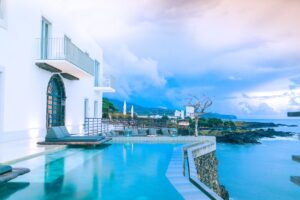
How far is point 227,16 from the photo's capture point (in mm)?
15211

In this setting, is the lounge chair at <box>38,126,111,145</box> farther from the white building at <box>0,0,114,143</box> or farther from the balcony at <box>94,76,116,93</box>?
the balcony at <box>94,76,116,93</box>

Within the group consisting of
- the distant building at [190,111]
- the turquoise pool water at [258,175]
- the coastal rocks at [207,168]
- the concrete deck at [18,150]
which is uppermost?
the distant building at [190,111]

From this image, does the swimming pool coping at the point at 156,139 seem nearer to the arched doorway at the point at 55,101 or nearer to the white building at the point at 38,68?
the arched doorway at the point at 55,101

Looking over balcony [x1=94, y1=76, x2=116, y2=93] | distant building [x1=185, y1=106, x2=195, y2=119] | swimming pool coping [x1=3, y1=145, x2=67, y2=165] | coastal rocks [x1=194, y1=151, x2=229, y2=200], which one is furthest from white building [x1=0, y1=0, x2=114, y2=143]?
coastal rocks [x1=194, y1=151, x2=229, y2=200]

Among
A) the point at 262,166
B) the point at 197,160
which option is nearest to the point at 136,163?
the point at 197,160

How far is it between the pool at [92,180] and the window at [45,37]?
5156 mm

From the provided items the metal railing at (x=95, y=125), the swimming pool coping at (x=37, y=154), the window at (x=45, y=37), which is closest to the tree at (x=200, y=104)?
the metal railing at (x=95, y=125)

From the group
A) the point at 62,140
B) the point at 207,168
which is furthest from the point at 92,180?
the point at 207,168

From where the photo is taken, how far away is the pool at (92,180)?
14.9ft

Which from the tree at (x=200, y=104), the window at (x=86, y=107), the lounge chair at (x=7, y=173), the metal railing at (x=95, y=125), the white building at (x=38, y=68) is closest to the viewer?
the lounge chair at (x=7, y=173)

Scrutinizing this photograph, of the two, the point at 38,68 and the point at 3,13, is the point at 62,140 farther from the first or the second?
the point at 3,13

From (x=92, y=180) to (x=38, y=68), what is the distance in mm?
7464

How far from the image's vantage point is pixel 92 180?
18.2 ft

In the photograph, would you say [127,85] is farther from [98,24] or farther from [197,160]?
[197,160]
